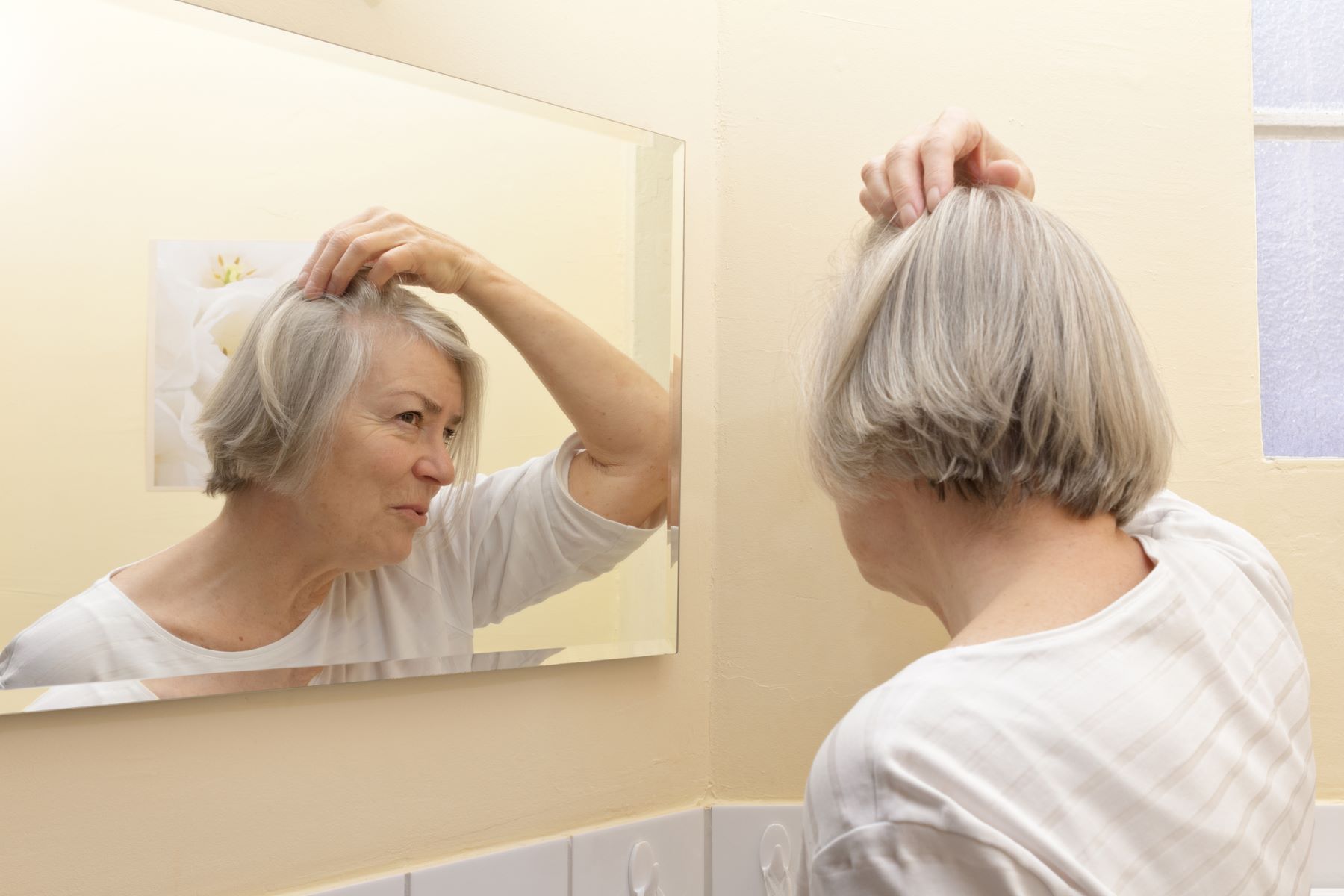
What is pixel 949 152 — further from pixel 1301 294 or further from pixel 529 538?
pixel 1301 294

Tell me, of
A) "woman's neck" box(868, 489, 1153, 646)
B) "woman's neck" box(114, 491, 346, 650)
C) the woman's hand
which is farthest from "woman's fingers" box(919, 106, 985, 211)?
"woman's neck" box(114, 491, 346, 650)

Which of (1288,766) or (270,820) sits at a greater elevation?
(1288,766)

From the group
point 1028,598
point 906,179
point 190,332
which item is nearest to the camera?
point 1028,598

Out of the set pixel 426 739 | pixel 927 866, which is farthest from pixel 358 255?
pixel 927 866

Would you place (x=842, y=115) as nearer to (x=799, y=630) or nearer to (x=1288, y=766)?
(x=799, y=630)

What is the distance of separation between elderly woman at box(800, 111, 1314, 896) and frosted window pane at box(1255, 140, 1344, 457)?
632mm

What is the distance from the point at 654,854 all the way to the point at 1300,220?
1.17m

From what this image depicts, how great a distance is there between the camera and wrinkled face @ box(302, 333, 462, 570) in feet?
3.17

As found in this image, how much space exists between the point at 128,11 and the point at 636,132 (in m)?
0.55

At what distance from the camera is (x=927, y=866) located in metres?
0.53

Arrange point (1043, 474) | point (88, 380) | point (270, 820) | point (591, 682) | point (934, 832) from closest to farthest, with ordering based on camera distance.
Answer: point (934, 832) < point (1043, 474) < point (88, 380) < point (270, 820) < point (591, 682)

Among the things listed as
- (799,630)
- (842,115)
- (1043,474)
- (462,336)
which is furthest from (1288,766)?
(842,115)

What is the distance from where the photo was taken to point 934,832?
529 mm

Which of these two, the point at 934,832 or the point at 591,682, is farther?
the point at 591,682
